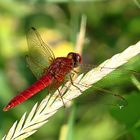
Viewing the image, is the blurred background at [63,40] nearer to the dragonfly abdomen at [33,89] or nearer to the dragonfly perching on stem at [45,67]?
the dragonfly perching on stem at [45,67]

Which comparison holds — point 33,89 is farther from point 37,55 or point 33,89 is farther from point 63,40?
point 63,40

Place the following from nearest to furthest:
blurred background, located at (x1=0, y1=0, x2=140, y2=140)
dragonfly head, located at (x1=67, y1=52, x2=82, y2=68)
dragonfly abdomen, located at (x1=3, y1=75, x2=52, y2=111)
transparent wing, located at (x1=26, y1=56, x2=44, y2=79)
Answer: dragonfly abdomen, located at (x1=3, y1=75, x2=52, y2=111) → dragonfly head, located at (x1=67, y1=52, x2=82, y2=68) → transparent wing, located at (x1=26, y1=56, x2=44, y2=79) → blurred background, located at (x1=0, y1=0, x2=140, y2=140)

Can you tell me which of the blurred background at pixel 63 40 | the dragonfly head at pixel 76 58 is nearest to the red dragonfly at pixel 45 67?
the dragonfly head at pixel 76 58

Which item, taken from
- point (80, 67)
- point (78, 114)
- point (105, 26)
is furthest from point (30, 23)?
point (80, 67)

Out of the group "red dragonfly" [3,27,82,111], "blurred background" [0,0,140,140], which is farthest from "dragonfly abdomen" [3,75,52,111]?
"blurred background" [0,0,140,140]

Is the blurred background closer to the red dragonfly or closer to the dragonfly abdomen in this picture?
the red dragonfly
